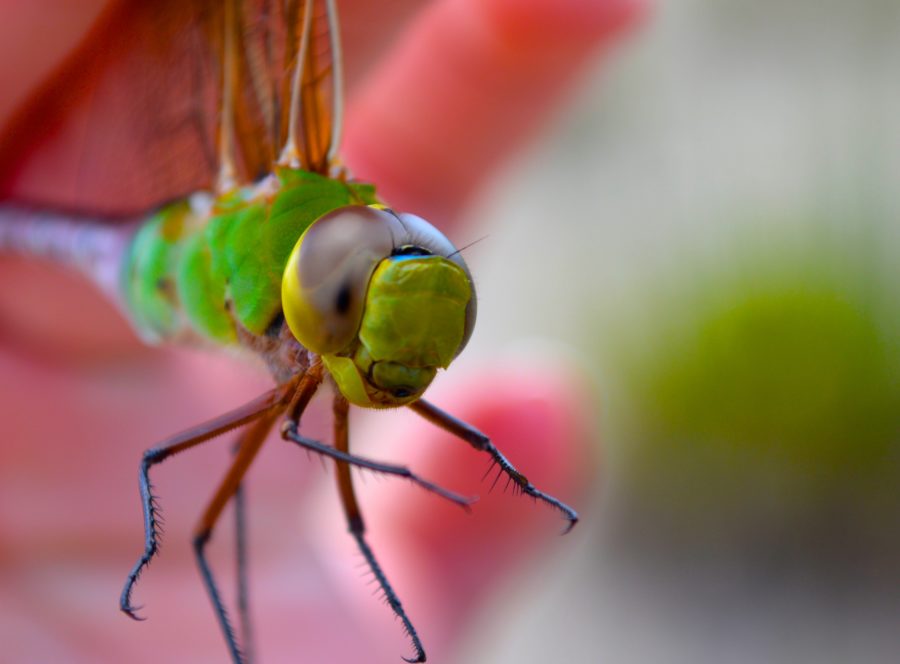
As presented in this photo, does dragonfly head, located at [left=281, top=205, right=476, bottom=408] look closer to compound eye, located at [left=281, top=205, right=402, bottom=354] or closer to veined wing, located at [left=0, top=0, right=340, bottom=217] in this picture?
compound eye, located at [left=281, top=205, right=402, bottom=354]

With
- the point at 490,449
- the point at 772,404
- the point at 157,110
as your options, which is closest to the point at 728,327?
the point at 772,404

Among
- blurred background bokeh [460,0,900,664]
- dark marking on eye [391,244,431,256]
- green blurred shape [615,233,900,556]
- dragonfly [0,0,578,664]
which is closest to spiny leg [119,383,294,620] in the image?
dragonfly [0,0,578,664]

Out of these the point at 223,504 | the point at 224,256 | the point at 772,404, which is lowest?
the point at 772,404


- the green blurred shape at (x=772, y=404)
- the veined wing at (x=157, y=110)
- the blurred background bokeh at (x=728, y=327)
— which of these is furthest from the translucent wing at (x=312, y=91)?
the green blurred shape at (x=772, y=404)

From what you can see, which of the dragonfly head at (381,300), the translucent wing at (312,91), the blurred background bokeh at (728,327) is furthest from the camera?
the blurred background bokeh at (728,327)

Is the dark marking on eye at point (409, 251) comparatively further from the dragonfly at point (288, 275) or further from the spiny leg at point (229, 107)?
the spiny leg at point (229, 107)

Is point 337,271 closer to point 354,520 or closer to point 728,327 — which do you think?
point 354,520
